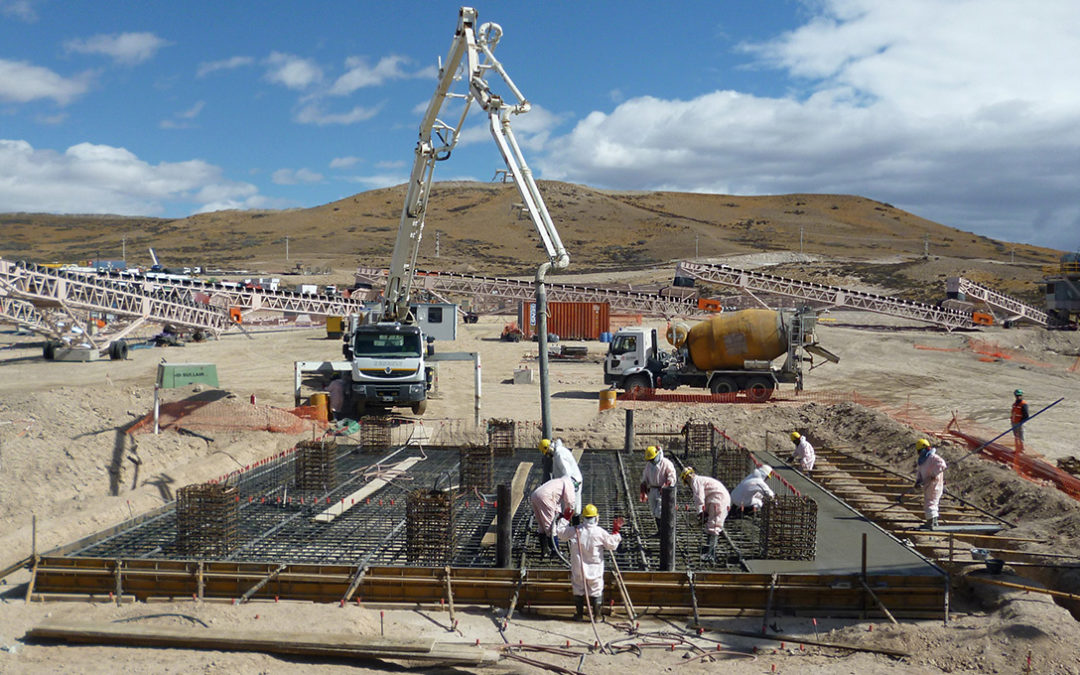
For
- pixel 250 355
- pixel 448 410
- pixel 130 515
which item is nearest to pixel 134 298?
pixel 250 355

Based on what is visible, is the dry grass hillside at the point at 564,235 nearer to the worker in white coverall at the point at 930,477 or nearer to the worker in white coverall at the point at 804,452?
the worker in white coverall at the point at 804,452

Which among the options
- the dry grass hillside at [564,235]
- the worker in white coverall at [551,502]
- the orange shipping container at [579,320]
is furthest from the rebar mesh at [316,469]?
the dry grass hillside at [564,235]

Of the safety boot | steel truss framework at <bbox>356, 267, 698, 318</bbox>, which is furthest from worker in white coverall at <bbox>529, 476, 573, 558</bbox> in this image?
steel truss framework at <bbox>356, 267, 698, 318</bbox>

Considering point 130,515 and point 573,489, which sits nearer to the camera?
point 573,489

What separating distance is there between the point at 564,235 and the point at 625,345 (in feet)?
348

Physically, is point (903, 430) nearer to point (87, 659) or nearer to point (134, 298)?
point (87, 659)

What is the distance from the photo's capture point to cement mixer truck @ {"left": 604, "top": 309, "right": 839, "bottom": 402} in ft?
→ 78.6

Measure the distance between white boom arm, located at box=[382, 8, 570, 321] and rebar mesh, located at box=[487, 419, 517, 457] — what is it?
172 inches

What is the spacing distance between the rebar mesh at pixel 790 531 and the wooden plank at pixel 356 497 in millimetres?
6105

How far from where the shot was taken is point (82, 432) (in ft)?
51.1

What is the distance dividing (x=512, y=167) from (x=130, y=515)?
26.8 feet

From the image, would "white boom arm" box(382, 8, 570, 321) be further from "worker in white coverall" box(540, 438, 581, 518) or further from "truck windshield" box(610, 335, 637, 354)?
"truck windshield" box(610, 335, 637, 354)

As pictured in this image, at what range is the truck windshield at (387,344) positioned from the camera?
20.6m

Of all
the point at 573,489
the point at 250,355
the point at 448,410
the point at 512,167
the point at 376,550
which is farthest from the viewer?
the point at 250,355
